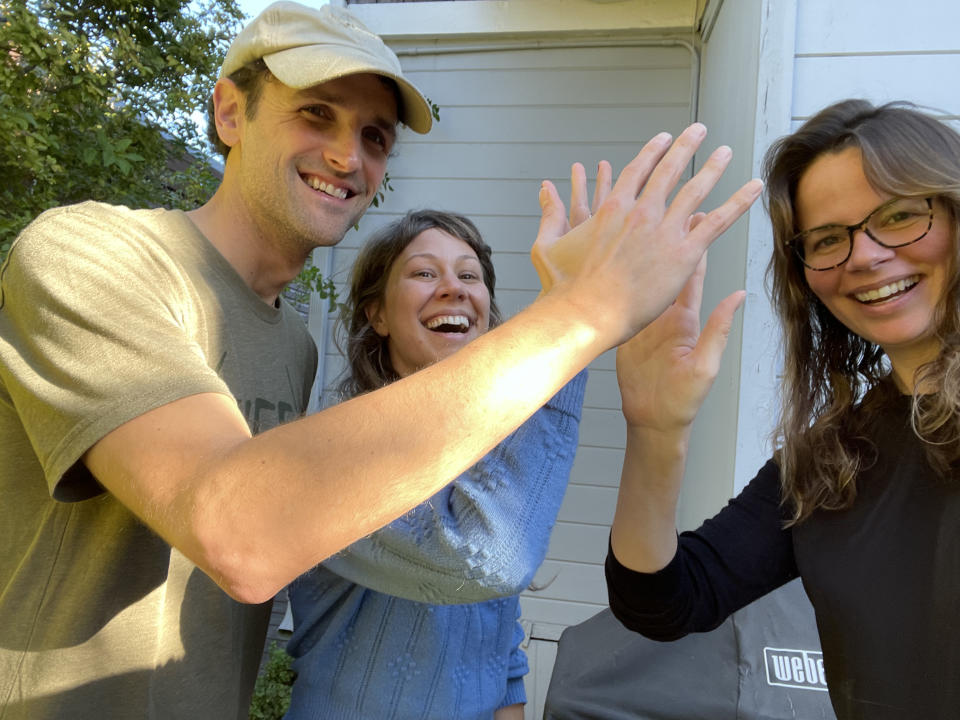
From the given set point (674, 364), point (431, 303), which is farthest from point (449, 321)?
point (674, 364)

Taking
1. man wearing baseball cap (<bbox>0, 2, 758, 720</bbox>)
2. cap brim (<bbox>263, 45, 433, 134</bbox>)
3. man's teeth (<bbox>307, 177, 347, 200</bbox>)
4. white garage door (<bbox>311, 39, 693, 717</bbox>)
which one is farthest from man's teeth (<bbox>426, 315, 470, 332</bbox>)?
white garage door (<bbox>311, 39, 693, 717</bbox>)

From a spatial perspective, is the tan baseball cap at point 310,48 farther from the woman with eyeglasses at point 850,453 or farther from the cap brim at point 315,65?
the woman with eyeglasses at point 850,453

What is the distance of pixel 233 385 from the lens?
4.37 feet

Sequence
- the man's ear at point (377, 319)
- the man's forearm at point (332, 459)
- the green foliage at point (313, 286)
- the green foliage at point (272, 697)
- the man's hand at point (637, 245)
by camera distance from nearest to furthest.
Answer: the man's forearm at point (332, 459), the man's hand at point (637, 245), the man's ear at point (377, 319), the green foliage at point (272, 697), the green foliage at point (313, 286)

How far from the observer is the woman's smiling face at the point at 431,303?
1.85 meters

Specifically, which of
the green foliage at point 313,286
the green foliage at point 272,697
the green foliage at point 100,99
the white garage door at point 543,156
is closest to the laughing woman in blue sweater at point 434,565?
the green foliage at point 100,99

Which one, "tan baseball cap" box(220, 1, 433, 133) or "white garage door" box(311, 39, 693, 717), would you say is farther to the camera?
"white garage door" box(311, 39, 693, 717)

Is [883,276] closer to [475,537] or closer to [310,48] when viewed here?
[475,537]

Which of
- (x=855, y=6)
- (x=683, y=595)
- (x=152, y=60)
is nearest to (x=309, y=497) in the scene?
(x=683, y=595)

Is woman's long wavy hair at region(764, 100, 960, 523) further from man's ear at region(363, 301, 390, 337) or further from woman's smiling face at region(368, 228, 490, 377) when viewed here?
man's ear at region(363, 301, 390, 337)

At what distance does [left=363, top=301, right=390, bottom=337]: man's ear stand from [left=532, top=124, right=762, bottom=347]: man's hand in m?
1.00

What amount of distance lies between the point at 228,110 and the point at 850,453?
57.0 inches

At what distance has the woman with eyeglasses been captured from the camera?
1170 millimetres

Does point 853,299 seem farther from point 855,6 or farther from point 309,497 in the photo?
point 855,6
